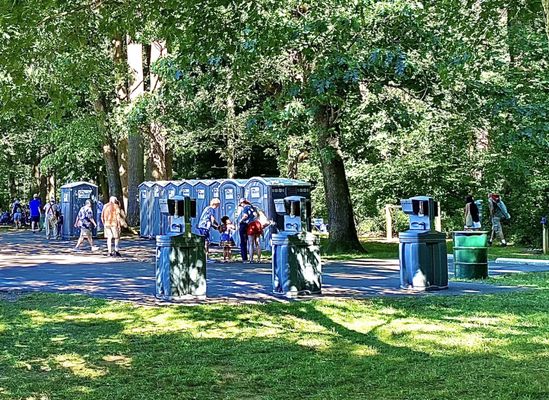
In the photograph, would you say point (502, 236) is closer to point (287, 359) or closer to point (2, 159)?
point (287, 359)

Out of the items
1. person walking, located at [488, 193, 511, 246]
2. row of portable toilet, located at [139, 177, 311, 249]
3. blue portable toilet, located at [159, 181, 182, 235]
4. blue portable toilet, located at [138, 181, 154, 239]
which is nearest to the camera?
row of portable toilet, located at [139, 177, 311, 249]

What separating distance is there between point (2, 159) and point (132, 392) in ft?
141

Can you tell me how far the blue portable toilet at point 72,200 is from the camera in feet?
102

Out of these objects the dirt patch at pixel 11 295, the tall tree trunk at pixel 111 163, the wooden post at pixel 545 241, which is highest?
the tall tree trunk at pixel 111 163

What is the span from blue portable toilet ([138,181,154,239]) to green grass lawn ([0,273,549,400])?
1762 centimetres

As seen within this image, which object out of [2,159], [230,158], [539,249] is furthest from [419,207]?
[2,159]

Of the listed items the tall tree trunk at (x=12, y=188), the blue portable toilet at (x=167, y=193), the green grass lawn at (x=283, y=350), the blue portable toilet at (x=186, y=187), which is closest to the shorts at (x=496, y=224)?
the blue portable toilet at (x=186, y=187)

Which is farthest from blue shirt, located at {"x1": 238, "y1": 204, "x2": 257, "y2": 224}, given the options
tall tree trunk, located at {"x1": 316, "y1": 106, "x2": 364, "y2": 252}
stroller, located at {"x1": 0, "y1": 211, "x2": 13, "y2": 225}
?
stroller, located at {"x1": 0, "y1": 211, "x2": 13, "y2": 225}

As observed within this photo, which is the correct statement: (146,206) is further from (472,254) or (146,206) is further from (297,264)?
(297,264)

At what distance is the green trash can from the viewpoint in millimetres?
14898

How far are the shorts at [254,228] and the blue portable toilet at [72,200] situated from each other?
13.4 meters

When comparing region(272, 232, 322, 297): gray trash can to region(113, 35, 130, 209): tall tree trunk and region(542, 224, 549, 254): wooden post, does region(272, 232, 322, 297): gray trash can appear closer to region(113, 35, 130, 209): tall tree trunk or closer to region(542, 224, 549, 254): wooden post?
region(542, 224, 549, 254): wooden post

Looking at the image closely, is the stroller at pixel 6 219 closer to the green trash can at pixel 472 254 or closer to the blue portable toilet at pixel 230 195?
the blue portable toilet at pixel 230 195

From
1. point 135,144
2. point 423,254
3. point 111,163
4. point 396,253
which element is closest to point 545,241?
point 396,253
